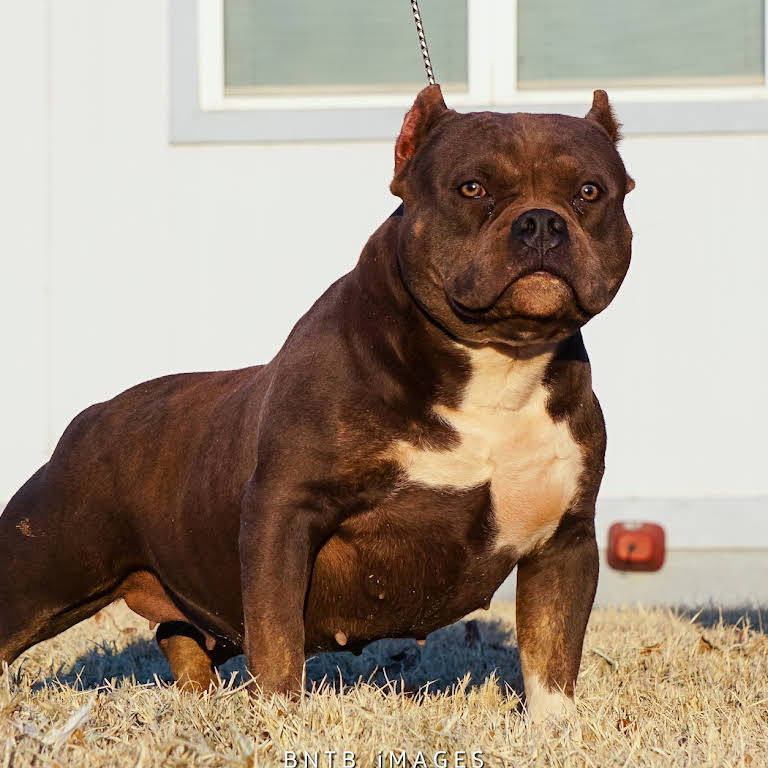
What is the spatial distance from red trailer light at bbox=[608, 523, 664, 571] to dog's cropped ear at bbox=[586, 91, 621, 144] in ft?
10.9

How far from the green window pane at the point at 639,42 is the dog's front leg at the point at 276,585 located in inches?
161

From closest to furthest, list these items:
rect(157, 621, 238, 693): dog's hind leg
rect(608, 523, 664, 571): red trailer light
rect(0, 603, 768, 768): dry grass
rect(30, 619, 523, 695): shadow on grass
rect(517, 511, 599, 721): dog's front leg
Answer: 1. rect(0, 603, 768, 768): dry grass
2. rect(517, 511, 599, 721): dog's front leg
3. rect(157, 621, 238, 693): dog's hind leg
4. rect(30, 619, 523, 695): shadow on grass
5. rect(608, 523, 664, 571): red trailer light

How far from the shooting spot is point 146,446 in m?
4.57

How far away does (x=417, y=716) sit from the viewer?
3467 mm

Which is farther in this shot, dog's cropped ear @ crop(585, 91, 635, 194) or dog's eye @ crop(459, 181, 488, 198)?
dog's cropped ear @ crop(585, 91, 635, 194)

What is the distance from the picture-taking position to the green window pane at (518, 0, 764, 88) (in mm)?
7258

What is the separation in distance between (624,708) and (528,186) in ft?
5.21

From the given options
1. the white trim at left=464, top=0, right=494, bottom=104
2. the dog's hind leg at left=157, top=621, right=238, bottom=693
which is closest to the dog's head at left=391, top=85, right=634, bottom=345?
the dog's hind leg at left=157, top=621, right=238, bottom=693

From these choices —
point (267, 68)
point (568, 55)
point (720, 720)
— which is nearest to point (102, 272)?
point (267, 68)

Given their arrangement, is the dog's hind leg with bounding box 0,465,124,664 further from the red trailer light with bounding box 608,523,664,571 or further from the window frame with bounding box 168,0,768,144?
the red trailer light with bounding box 608,523,664,571

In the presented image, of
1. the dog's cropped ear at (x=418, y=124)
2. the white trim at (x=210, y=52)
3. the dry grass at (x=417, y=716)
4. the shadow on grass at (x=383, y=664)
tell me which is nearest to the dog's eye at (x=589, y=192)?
the dog's cropped ear at (x=418, y=124)

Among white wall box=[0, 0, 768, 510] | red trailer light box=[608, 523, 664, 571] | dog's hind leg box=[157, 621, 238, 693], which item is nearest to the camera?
dog's hind leg box=[157, 621, 238, 693]

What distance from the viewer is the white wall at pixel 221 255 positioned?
7191mm

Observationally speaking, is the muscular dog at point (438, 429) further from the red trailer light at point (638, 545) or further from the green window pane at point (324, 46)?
the green window pane at point (324, 46)
